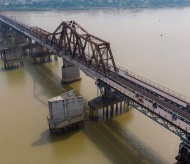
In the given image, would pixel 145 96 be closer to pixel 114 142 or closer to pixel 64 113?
pixel 114 142

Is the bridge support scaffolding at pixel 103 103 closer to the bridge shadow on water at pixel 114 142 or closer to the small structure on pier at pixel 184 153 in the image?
the bridge shadow on water at pixel 114 142

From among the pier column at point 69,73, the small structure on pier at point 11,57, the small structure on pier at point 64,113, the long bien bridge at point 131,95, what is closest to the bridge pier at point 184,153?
the long bien bridge at point 131,95

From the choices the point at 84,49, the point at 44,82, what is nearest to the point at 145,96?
the point at 84,49

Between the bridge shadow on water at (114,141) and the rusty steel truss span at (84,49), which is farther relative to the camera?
the rusty steel truss span at (84,49)

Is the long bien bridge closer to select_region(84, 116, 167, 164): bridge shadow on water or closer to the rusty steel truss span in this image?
the rusty steel truss span

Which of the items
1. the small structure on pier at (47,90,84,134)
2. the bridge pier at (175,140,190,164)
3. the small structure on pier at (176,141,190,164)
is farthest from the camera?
the small structure on pier at (47,90,84,134)

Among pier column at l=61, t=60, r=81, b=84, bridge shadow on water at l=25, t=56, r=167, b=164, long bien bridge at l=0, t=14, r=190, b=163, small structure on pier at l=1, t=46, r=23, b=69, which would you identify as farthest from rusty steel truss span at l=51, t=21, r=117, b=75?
small structure on pier at l=1, t=46, r=23, b=69
